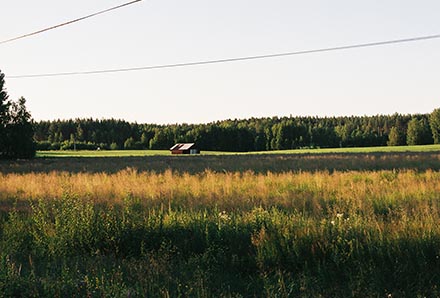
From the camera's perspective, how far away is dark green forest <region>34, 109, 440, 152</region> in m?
125

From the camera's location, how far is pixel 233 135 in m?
133

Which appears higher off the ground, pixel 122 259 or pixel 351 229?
pixel 351 229

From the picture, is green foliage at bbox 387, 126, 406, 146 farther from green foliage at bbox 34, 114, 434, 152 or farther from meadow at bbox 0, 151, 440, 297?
meadow at bbox 0, 151, 440, 297

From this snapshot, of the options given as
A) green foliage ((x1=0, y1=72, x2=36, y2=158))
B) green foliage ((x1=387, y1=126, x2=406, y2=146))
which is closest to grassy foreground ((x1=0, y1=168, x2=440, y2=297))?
green foliage ((x1=0, y1=72, x2=36, y2=158))

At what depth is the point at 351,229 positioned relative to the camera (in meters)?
6.98

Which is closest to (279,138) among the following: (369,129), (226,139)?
(226,139)

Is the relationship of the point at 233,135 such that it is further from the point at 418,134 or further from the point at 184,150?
the point at 418,134

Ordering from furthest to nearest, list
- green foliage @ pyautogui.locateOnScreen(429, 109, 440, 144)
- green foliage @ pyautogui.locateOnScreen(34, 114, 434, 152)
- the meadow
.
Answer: green foliage @ pyautogui.locateOnScreen(34, 114, 434, 152) → green foliage @ pyautogui.locateOnScreen(429, 109, 440, 144) → the meadow

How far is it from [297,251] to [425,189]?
7.35 metres

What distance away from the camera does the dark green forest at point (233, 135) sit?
410 feet

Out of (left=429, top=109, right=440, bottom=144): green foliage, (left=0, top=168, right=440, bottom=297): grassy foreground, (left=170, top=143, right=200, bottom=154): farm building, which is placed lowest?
(left=170, top=143, right=200, bottom=154): farm building

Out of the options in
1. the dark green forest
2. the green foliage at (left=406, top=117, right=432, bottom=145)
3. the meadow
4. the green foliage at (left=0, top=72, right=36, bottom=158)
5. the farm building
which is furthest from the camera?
the dark green forest

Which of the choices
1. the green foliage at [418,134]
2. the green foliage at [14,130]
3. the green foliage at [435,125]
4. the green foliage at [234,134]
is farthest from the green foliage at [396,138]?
the green foliage at [14,130]

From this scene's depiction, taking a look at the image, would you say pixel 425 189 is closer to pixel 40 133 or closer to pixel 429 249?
pixel 429 249
